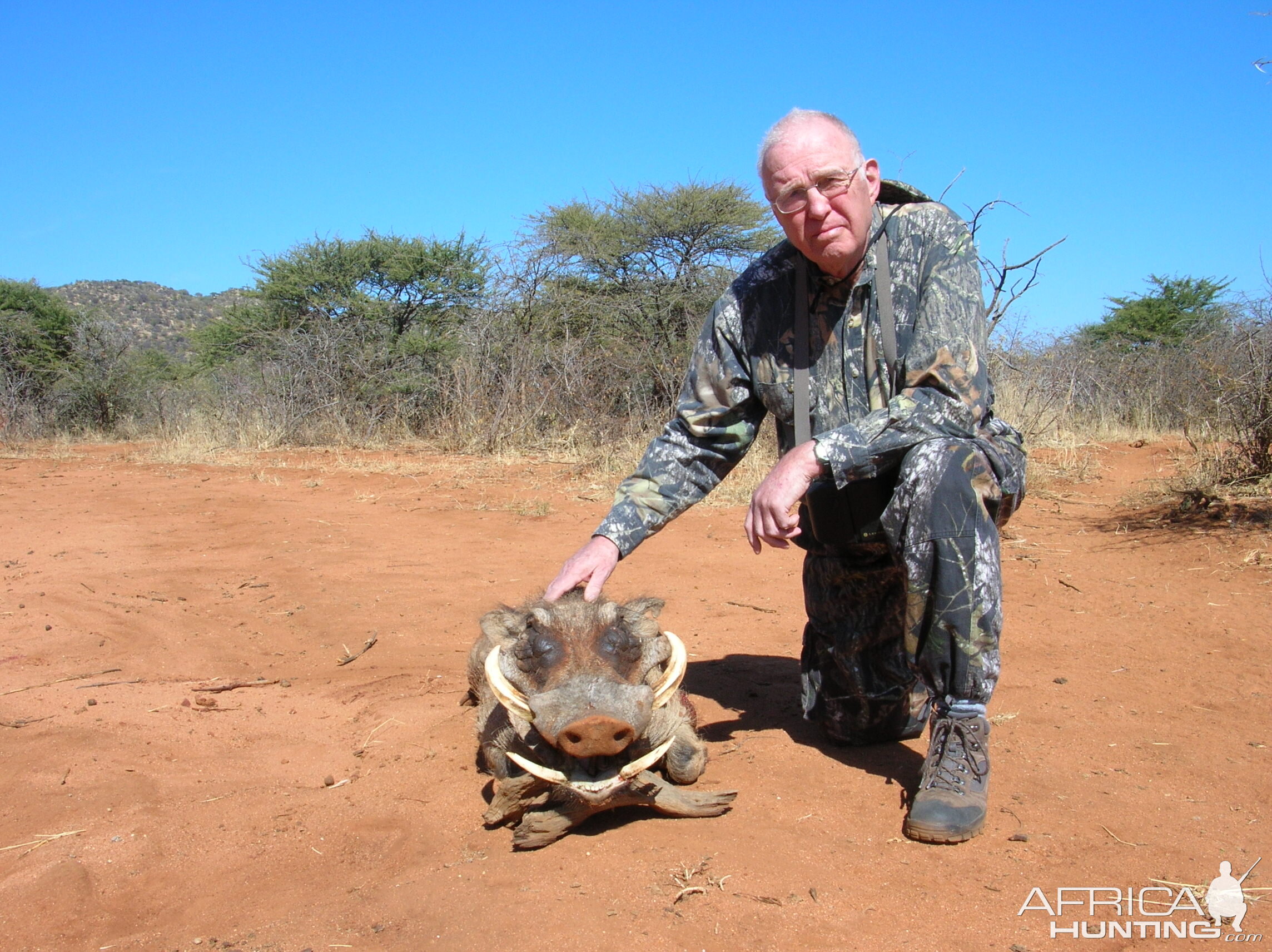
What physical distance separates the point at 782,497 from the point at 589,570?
27.2 inches

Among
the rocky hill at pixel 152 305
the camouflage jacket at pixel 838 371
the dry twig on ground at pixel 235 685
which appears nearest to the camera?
the camouflage jacket at pixel 838 371

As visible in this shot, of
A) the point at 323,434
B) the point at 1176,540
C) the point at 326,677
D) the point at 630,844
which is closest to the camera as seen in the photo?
the point at 630,844

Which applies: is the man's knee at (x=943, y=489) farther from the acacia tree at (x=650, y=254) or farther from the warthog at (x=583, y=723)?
the acacia tree at (x=650, y=254)

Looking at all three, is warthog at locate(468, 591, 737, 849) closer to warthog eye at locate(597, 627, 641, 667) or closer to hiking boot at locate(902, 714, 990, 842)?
warthog eye at locate(597, 627, 641, 667)

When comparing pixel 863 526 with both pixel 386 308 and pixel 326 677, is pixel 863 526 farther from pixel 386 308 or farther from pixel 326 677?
pixel 386 308

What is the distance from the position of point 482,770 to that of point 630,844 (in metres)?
0.82

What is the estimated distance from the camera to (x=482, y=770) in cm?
313

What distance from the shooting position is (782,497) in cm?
255

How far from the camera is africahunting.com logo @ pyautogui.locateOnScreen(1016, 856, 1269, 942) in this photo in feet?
6.57

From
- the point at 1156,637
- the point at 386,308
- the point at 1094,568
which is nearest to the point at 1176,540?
the point at 1094,568

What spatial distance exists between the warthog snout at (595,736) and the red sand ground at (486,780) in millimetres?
313

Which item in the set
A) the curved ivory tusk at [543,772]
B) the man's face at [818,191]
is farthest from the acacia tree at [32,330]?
the curved ivory tusk at [543,772]

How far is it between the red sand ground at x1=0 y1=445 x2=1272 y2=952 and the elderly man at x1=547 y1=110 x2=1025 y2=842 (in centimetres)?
26

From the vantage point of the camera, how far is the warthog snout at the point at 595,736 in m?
2.27
